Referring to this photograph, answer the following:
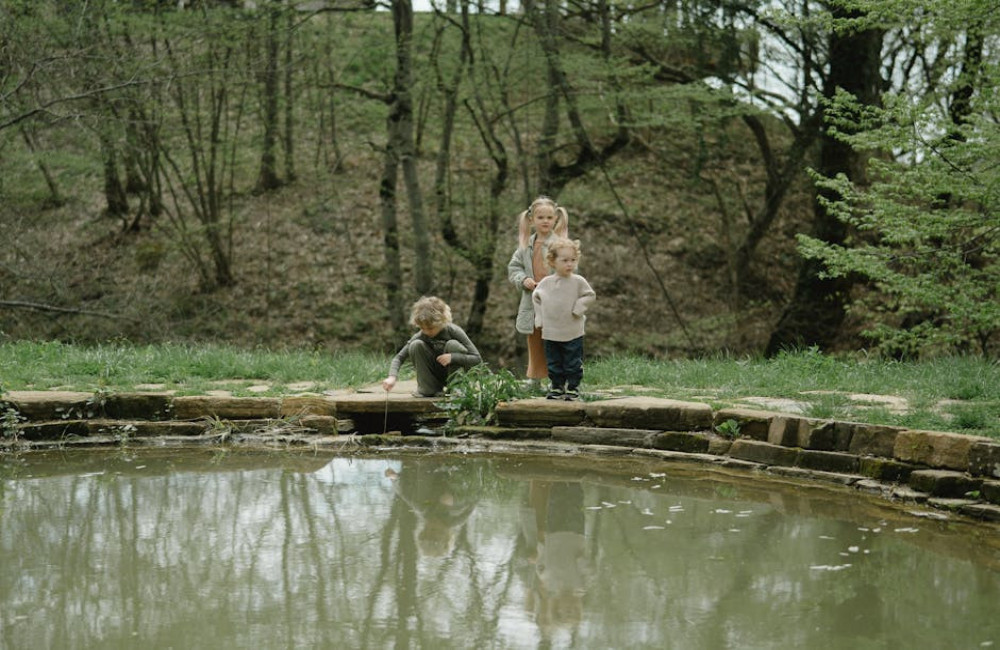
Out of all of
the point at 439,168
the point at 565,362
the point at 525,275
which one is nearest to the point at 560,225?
the point at 525,275

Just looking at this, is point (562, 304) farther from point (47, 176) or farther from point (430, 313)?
point (47, 176)

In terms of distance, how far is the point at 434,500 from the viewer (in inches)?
235

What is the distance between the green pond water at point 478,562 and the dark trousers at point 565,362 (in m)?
1.08

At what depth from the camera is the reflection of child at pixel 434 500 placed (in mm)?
5073

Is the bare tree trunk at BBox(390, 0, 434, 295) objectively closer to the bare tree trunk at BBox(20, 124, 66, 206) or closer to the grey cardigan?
the bare tree trunk at BBox(20, 124, 66, 206)

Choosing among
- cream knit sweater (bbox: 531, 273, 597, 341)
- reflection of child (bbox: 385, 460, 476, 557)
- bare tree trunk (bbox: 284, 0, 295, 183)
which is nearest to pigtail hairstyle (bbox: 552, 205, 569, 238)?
cream knit sweater (bbox: 531, 273, 597, 341)

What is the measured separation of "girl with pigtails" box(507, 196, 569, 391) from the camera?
8016mm

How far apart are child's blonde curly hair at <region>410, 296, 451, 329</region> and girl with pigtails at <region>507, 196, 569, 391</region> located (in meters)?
0.62

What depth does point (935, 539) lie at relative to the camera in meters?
5.00

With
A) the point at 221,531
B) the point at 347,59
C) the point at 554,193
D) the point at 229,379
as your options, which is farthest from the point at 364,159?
the point at 221,531

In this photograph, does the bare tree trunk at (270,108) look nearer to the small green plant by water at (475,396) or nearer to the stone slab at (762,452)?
the small green plant by water at (475,396)

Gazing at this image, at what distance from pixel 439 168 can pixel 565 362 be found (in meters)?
10.1

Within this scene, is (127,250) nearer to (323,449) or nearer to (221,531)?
(323,449)

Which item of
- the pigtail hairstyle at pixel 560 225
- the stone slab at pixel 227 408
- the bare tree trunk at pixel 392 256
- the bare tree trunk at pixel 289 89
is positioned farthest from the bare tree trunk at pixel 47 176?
the pigtail hairstyle at pixel 560 225
